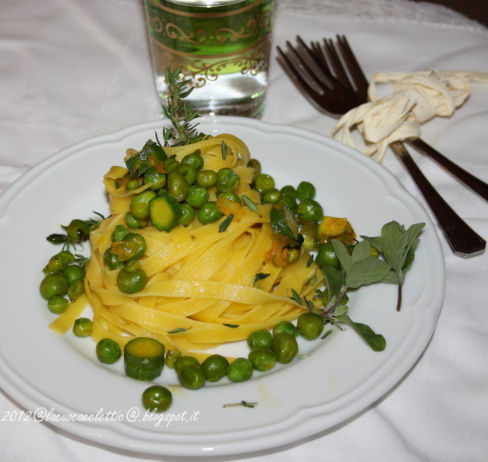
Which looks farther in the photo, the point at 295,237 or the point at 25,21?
the point at 25,21

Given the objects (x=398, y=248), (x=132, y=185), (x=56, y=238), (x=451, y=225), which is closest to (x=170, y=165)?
(x=132, y=185)

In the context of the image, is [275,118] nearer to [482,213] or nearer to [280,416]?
[482,213]

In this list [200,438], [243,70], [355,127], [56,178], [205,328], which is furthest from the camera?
[355,127]

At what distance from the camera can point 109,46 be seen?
14.2ft

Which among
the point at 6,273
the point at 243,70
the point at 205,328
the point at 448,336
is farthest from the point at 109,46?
the point at 448,336

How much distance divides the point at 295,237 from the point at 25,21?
10.1 ft

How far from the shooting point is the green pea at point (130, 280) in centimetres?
248

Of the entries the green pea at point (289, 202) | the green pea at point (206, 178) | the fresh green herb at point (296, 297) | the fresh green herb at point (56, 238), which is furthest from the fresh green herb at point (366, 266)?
the fresh green herb at point (56, 238)

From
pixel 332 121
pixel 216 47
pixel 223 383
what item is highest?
pixel 216 47

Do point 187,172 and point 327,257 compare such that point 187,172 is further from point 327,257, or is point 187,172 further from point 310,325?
point 310,325

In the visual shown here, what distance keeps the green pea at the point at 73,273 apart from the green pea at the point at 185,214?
0.52 metres

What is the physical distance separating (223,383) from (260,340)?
0.22m

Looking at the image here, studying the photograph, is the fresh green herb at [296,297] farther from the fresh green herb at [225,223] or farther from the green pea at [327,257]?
the fresh green herb at [225,223]

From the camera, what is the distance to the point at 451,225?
9.68 feet
